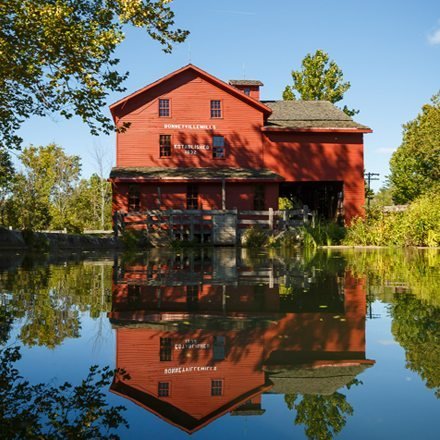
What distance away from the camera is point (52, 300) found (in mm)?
5898

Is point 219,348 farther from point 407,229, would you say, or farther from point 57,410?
point 407,229

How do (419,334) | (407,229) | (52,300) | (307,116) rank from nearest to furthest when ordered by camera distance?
(419,334), (52,300), (407,229), (307,116)

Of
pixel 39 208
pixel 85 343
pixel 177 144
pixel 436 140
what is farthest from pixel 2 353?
pixel 436 140

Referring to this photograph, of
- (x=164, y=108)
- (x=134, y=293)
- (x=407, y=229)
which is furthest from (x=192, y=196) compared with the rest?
(x=134, y=293)

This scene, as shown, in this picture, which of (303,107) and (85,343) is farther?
(303,107)

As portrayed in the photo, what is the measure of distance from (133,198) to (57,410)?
28049mm

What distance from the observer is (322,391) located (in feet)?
8.55

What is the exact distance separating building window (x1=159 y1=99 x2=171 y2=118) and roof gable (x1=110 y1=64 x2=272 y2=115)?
1072mm

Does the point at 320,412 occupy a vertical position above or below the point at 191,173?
below

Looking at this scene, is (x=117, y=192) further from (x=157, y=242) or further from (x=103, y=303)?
(x=103, y=303)

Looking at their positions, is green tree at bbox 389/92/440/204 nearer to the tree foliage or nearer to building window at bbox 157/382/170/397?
the tree foliage

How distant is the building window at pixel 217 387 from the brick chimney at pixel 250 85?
33.2 m

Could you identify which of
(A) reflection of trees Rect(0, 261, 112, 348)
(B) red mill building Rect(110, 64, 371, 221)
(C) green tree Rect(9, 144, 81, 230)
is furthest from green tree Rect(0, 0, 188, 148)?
(C) green tree Rect(9, 144, 81, 230)

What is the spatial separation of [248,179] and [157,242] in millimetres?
7339
